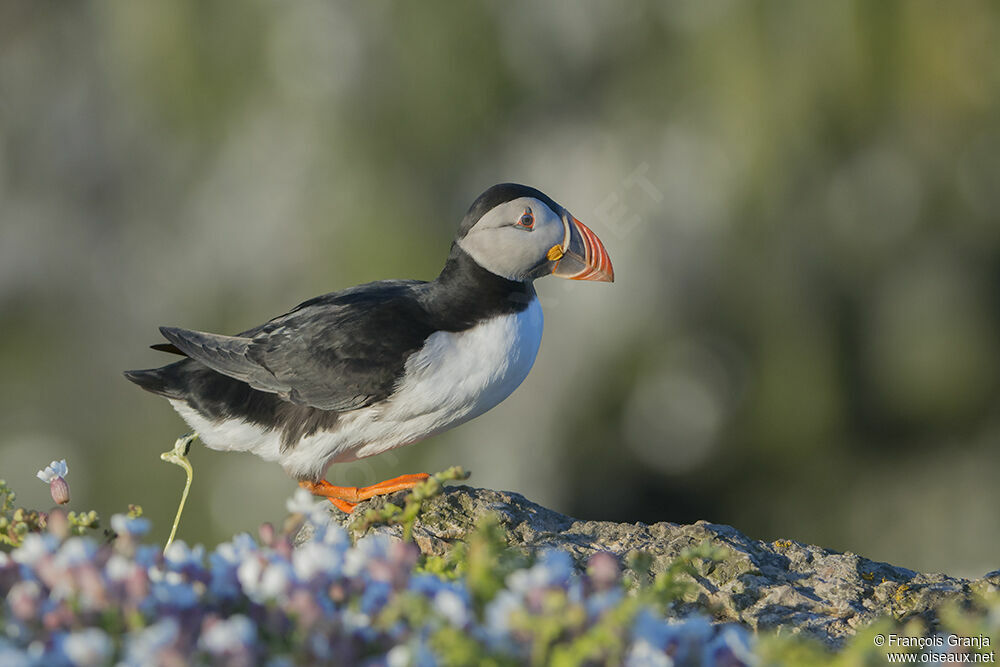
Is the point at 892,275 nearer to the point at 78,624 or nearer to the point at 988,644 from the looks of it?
the point at 988,644

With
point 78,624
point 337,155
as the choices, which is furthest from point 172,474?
point 78,624

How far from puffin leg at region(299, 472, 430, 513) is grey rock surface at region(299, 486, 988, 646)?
1.5 inches

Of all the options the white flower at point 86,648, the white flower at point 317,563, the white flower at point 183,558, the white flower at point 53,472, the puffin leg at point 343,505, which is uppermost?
the puffin leg at point 343,505

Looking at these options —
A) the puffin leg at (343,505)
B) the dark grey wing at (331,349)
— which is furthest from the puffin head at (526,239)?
the puffin leg at (343,505)

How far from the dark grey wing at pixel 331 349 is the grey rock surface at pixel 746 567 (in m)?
0.47

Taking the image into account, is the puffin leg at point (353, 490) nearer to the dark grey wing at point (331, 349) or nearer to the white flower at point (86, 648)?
the dark grey wing at point (331, 349)

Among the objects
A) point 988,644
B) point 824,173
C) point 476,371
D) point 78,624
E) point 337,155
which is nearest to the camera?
point 78,624

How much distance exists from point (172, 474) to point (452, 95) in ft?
13.7

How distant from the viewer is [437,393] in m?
3.78

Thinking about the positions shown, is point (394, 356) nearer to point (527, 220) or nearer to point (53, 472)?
point (527, 220)

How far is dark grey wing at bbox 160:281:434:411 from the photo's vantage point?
3.86 m

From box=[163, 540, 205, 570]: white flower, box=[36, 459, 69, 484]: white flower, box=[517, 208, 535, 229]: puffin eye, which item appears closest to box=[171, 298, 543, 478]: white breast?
box=[517, 208, 535, 229]: puffin eye

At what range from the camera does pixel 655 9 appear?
8.16 metres

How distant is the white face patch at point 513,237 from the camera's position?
3.92 metres
